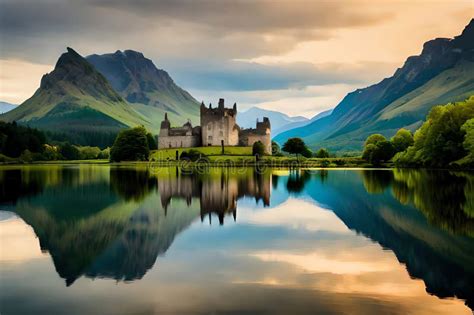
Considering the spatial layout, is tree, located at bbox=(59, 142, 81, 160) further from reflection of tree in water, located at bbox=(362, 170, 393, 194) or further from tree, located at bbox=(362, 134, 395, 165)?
reflection of tree in water, located at bbox=(362, 170, 393, 194)

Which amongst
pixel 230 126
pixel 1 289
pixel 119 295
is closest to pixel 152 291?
pixel 119 295

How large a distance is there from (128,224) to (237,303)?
1265 centimetres

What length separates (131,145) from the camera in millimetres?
123062

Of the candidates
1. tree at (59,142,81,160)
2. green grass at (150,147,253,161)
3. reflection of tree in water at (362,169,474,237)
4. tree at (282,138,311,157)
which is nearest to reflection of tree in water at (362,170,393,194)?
reflection of tree in water at (362,169,474,237)

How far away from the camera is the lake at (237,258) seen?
1177 centimetres

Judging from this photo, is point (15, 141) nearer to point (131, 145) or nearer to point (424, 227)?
point (131, 145)

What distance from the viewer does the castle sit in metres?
142

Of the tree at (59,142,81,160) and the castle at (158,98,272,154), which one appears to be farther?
the tree at (59,142,81,160)

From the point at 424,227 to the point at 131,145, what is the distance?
106 metres

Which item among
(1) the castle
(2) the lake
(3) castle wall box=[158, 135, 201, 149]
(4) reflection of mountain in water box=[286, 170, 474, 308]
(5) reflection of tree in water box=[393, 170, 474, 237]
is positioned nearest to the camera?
(2) the lake

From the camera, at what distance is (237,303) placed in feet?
38.4

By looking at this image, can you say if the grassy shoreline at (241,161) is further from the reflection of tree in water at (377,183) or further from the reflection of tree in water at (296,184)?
the reflection of tree in water at (296,184)

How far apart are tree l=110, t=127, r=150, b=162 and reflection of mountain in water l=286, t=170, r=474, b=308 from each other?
87995mm

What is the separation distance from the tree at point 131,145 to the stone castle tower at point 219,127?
2209cm
